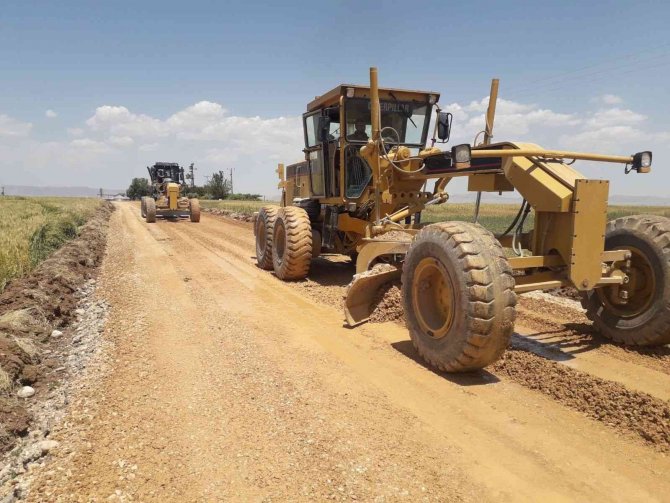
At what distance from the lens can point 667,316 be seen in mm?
4270

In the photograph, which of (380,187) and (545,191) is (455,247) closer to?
(545,191)

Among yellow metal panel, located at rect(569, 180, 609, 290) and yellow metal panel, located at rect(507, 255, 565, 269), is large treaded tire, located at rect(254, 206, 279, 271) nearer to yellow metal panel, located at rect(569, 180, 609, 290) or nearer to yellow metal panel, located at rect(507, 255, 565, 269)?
yellow metal panel, located at rect(507, 255, 565, 269)

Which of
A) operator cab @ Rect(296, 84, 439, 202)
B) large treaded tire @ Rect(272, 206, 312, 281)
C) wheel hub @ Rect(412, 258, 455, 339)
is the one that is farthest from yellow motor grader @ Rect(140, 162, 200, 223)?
wheel hub @ Rect(412, 258, 455, 339)

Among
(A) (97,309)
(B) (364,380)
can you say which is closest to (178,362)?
(B) (364,380)

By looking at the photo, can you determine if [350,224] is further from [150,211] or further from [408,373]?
[150,211]

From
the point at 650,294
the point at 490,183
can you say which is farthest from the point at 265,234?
the point at 650,294

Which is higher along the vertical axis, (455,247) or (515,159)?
(515,159)

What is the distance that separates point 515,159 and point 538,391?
2015mm

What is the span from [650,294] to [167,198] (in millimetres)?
22363

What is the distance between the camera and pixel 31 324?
5.25 meters

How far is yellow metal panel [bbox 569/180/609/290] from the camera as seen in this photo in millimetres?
4020

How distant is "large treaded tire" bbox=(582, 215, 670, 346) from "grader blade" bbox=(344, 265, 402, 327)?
2.13m

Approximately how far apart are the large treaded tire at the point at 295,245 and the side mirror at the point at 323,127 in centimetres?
130

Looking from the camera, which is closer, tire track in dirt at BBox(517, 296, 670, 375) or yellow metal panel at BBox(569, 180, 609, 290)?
yellow metal panel at BBox(569, 180, 609, 290)
